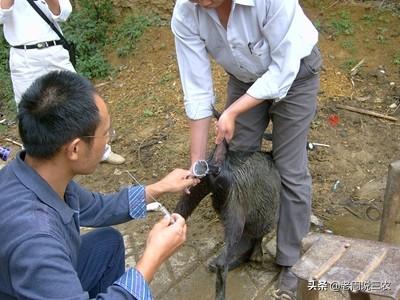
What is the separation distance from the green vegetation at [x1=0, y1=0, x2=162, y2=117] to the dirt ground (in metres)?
0.16

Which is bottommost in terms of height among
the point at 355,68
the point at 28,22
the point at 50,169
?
the point at 355,68

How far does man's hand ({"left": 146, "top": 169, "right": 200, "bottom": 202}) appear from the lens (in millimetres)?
2885

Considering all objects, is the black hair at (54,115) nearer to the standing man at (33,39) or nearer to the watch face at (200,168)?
the watch face at (200,168)

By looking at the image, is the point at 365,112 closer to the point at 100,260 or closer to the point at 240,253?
the point at 240,253

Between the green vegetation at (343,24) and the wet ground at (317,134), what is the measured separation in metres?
0.01

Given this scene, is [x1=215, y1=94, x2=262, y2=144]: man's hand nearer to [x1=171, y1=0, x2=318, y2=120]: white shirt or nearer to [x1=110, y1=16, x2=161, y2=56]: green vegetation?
[x1=171, y1=0, x2=318, y2=120]: white shirt

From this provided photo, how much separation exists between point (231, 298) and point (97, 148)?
1693 millimetres

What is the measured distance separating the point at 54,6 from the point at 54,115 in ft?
8.92

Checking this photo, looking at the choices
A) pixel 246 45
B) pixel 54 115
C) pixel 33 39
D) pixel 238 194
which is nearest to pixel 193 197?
pixel 238 194

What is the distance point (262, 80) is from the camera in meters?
2.95

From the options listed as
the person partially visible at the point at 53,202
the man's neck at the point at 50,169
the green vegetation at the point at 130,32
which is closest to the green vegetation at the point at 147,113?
the green vegetation at the point at 130,32

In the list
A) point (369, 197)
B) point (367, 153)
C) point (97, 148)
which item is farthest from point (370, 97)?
point (97, 148)

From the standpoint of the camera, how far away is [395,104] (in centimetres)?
545

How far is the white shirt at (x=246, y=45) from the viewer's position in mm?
2838
